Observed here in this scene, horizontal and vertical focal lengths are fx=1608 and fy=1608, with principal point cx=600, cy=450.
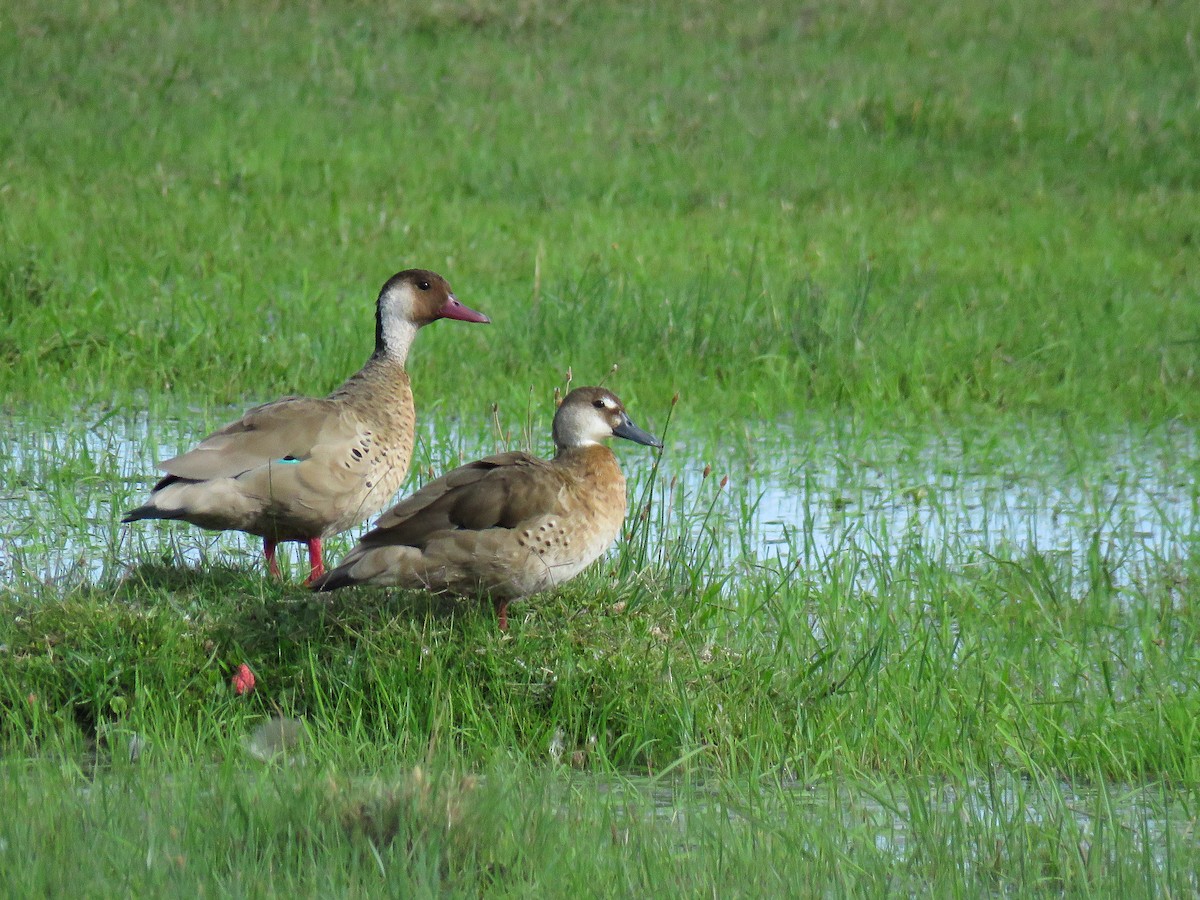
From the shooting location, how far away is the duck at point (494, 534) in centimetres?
484

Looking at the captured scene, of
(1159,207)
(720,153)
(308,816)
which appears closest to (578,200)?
(720,153)

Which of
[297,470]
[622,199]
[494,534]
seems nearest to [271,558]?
[297,470]

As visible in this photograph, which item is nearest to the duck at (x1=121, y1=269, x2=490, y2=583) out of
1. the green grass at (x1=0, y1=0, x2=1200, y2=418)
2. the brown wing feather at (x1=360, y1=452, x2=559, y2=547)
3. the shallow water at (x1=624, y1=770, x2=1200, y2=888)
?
the brown wing feather at (x1=360, y1=452, x2=559, y2=547)

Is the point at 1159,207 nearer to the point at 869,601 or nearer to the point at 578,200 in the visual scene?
the point at 578,200

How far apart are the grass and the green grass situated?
6 cm

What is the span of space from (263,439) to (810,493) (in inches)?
98.1

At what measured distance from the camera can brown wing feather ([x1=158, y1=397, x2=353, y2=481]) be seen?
5.53 metres

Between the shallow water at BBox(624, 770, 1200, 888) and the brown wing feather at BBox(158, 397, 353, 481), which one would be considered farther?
the brown wing feather at BBox(158, 397, 353, 481)

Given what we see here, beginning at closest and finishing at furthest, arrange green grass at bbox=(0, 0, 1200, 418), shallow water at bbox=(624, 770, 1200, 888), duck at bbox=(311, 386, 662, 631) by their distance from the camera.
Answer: shallow water at bbox=(624, 770, 1200, 888) < duck at bbox=(311, 386, 662, 631) < green grass at bbox=(0, 0, 1200, 418)

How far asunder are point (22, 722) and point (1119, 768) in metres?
3.02

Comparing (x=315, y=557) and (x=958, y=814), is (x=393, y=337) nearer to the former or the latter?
(x=315, y=557)

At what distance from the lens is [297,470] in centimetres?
559

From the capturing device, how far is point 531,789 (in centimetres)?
381

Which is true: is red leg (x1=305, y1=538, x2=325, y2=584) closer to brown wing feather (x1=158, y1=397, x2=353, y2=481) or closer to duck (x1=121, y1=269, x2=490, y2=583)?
duck (x1=121, y1=269, x2=490, y2=583)
